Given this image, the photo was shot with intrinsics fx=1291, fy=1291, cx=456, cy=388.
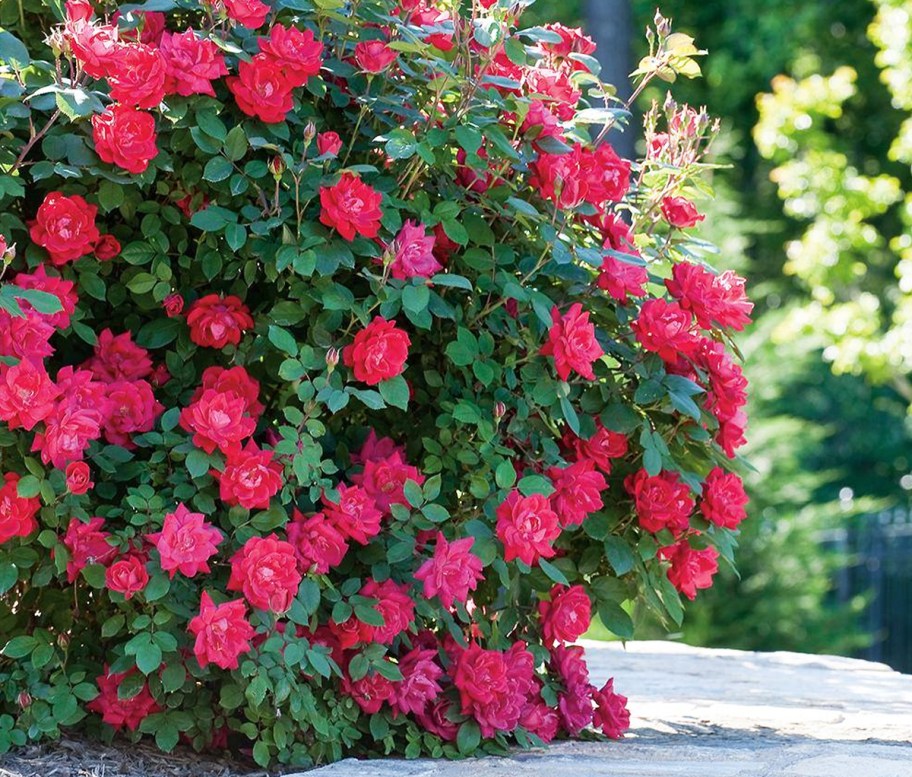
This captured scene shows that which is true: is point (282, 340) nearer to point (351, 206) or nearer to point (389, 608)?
point (351, 206)

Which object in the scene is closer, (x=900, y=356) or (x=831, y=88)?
(x=900, y=356)

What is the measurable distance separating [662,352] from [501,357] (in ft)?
1.11

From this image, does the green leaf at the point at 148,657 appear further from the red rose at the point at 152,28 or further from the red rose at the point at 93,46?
the red rose at the point at 152,28

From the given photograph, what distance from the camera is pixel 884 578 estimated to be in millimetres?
10789

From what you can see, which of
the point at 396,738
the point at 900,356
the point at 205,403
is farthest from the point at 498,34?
the point at 900,356

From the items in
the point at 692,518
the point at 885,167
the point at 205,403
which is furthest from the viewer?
the point at 885,167

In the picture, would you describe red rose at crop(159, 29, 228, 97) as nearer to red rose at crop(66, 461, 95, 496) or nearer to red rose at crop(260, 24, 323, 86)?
red rose at crop(260, 24, 323, 86)

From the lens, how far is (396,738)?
8.88 feet

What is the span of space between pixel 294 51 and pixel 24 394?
775mm

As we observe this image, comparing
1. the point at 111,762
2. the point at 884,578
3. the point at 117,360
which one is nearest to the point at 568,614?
the point at 111,762

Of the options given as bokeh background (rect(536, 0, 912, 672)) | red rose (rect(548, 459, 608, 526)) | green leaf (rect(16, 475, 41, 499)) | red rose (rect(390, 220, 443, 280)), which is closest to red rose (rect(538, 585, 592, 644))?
red rose (rect(548, 459, 608, 526))

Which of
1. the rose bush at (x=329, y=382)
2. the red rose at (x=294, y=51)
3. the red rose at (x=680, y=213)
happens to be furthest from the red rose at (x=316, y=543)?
the red rose at (x=680, y=213)

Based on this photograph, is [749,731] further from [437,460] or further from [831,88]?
[831,88]

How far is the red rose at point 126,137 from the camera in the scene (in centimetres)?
226
